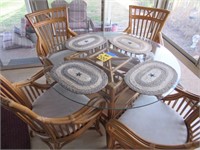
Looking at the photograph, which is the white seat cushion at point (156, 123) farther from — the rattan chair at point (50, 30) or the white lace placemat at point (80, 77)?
the rattan chair at point (50, 30)

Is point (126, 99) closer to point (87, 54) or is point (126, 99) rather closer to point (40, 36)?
point (87, 54)

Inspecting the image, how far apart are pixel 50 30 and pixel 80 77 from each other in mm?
1065

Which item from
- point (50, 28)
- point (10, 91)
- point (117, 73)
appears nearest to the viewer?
point (10, 91)

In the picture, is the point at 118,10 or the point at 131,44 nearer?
the point at 131,44

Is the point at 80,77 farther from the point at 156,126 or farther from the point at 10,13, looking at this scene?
the point at 10,13

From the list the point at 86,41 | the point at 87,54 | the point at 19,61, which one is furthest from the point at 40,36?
the point at 19,61

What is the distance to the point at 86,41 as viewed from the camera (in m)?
1.81

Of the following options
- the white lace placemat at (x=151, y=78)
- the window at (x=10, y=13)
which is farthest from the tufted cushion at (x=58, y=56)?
the window at (x=10, y=13)

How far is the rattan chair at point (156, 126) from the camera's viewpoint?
1164 mm

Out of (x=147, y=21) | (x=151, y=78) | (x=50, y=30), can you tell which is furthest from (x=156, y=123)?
(x=50, y=30)

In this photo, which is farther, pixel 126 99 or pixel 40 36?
pixel 40 36

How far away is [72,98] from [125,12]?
6.50 feet

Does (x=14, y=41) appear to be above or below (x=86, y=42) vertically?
below

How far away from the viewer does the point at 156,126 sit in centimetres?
129
